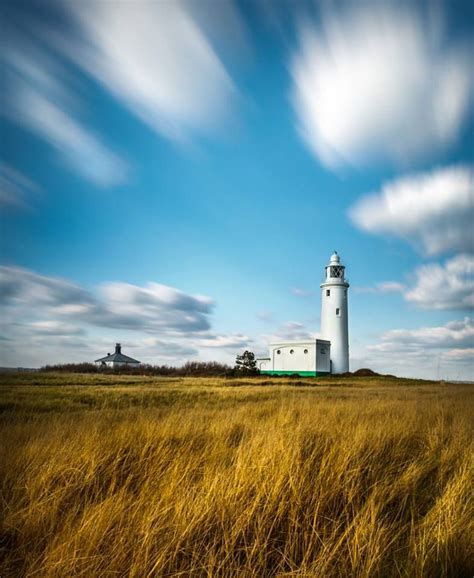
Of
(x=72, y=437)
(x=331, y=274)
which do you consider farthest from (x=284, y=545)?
(x=331, y=274)

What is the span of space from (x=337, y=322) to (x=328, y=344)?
97.7 inches

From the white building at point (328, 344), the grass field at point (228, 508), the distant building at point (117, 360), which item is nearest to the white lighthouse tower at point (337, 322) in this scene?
the white building at point (328, 344)

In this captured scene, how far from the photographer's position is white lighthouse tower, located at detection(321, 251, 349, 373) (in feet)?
143

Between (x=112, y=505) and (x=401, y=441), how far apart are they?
4.38 m

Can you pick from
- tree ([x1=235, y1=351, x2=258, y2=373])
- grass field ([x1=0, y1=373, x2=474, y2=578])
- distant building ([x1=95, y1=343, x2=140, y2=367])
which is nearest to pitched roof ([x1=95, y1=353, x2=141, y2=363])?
distant building ([x1=95, y1=343, x2=140, y2=367])

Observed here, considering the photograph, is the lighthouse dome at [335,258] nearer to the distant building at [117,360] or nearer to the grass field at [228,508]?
the distant building at [117,360]

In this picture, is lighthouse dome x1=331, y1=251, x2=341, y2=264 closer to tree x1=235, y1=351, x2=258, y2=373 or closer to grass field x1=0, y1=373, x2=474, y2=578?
tree x1=235, y1=351, x2=258, y2=373

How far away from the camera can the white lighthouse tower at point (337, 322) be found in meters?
43.7

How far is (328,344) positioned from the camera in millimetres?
43469

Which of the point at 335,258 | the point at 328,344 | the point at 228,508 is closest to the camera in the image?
the point at 228,508

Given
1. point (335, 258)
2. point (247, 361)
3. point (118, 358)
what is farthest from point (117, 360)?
point (335, 258)

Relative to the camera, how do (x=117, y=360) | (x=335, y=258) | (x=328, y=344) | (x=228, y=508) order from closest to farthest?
1. (x=228, y=508)
2. (x=328, y=344)
3. (x=335, y=258)
4. (x=117, y=360)

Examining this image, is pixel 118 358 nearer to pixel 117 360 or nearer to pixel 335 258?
pixel 117 360

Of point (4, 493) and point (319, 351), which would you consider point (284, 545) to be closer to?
A: point (4, 493)
